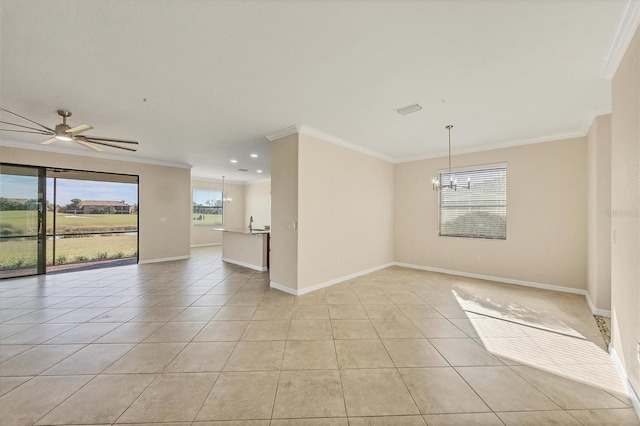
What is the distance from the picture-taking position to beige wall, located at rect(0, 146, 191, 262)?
5.98m

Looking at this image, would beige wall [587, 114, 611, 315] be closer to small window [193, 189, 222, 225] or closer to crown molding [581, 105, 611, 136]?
crown molding [581, 105, 611, 136]

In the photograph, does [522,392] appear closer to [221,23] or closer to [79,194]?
[221,23]

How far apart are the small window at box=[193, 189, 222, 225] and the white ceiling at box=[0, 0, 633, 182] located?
618 cm

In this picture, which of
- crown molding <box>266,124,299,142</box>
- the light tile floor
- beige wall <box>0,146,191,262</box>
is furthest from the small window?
crown molding <box>266,124,299,142</box>

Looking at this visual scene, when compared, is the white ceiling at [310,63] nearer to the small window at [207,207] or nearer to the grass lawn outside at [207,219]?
the small window at [207,207]

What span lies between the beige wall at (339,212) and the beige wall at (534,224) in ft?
3.90

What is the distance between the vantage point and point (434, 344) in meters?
2.62

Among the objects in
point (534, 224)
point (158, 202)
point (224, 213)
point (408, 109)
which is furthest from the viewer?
point (224, 213)

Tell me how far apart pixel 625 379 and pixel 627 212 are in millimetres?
1384

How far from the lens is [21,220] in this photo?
5129 mm

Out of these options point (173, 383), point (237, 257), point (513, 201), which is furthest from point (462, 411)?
point (237, 257)

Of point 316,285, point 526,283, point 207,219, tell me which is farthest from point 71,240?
point 526,283

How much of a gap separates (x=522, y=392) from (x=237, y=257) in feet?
20.4

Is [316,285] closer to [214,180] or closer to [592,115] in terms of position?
[592,115]
